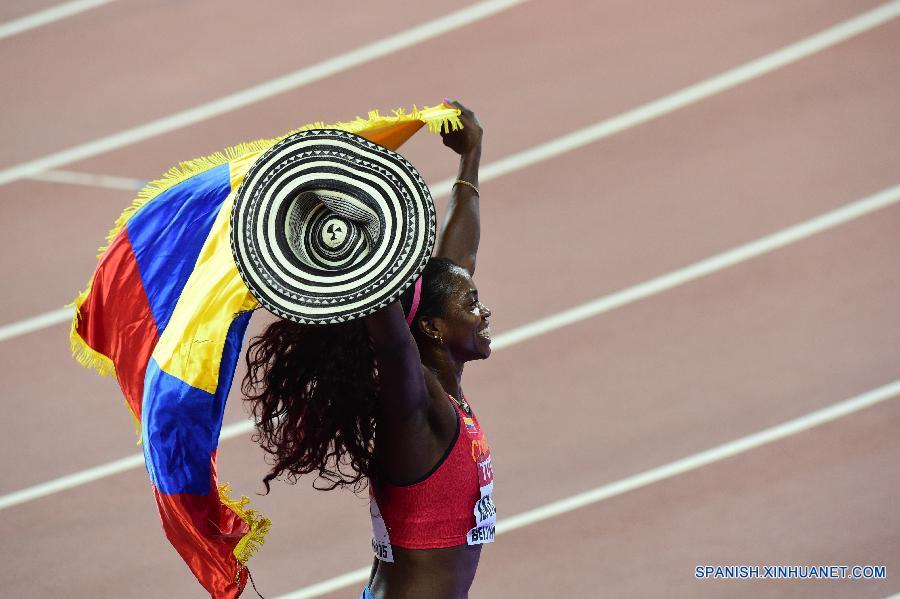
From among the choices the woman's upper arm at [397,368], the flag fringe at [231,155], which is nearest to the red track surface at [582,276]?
the flag fringe at [231,155]

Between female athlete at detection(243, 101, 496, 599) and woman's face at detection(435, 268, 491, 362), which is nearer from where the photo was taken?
female athlete at detection(243, 101, 496, 599)

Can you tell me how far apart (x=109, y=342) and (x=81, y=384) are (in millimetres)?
3004

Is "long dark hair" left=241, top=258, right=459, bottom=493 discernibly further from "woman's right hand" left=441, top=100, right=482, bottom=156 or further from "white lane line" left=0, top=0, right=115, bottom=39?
"white lane line" left=0, top=0, right=115, bottom=39

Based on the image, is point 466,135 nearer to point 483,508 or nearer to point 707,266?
point 483,508

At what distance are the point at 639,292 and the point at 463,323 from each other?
3.42 meters

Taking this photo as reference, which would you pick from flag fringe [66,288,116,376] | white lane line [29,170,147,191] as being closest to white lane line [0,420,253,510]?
white lane line [29,170,147,191]

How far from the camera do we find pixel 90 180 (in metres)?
7.53

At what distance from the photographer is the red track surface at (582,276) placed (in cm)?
573

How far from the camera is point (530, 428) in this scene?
6.24m

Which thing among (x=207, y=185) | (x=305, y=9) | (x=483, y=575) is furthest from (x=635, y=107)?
(x=207, y=185)

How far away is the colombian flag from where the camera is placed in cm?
348

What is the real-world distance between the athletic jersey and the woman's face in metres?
0.17

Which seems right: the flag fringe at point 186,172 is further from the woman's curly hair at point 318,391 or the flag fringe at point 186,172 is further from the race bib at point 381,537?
the race bib at point 381,537

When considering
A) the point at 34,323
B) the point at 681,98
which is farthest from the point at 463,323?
the point at 681,98
